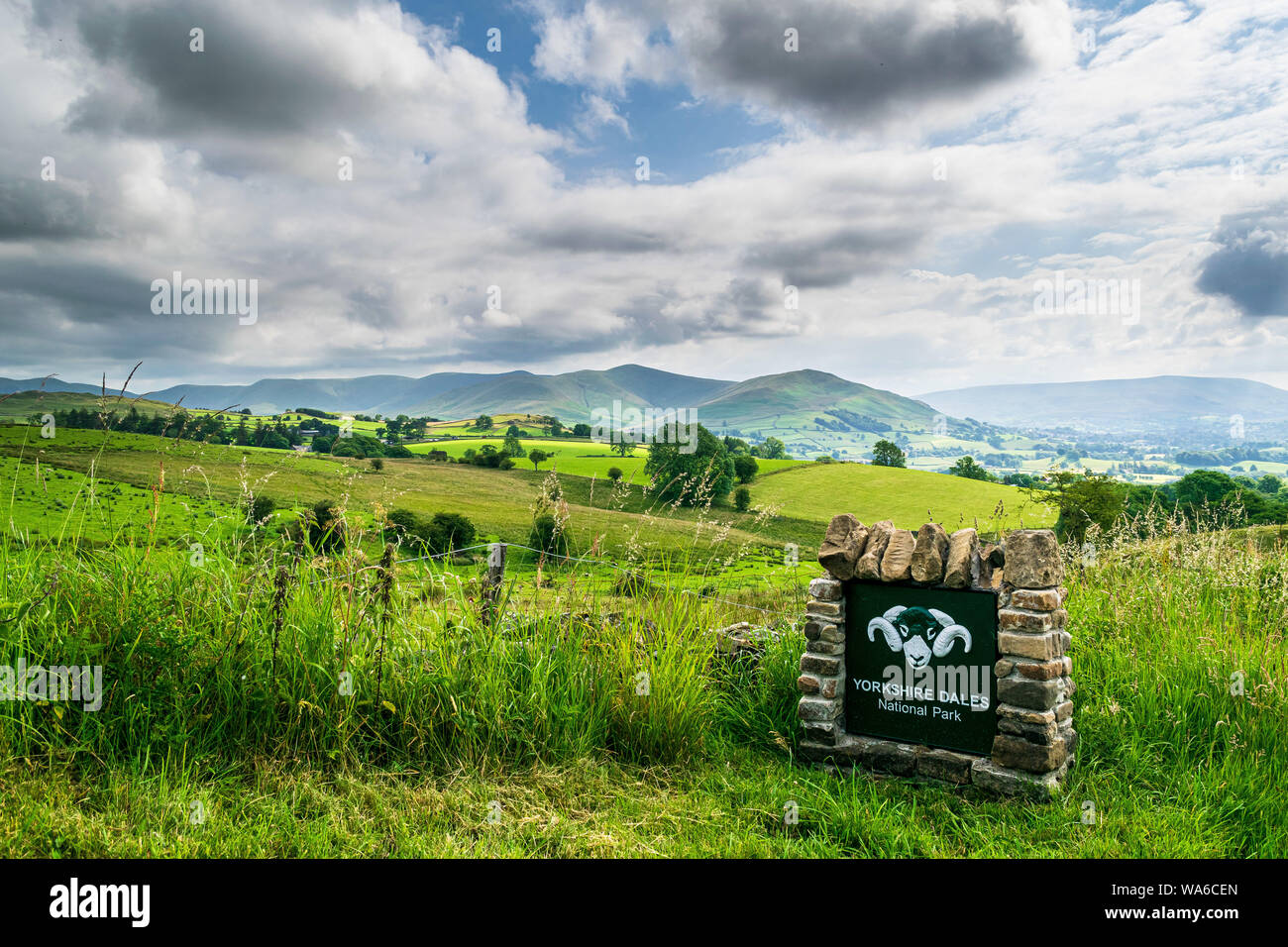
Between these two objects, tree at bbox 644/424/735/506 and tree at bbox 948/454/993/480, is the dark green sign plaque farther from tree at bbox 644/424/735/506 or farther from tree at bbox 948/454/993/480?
tree at bbox 948/454/993/480

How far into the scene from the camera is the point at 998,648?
14.4 ft

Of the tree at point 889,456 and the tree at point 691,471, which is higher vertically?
the tree at point 889,456

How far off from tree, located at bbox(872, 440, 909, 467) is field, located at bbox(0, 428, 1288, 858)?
5408cm

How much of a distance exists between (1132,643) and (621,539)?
14.3 ft

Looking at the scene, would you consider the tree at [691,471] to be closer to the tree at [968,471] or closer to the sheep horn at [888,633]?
the sheep horn at [888,633]

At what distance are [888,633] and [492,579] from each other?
304 centimetres

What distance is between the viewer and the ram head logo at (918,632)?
450 centimetres

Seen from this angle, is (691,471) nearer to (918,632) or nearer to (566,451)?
(918,632)

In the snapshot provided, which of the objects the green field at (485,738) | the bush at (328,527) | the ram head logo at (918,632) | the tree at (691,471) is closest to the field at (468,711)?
the green field at (485,738)

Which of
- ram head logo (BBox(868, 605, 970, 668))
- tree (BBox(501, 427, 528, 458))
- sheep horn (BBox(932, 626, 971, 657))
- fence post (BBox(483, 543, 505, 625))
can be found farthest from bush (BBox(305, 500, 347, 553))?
tree (BBox(501, 427, 528, 458))

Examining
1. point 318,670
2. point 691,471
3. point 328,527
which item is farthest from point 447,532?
point 318,670

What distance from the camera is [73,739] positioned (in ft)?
12.6

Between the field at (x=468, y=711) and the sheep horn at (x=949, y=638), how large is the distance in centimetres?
91

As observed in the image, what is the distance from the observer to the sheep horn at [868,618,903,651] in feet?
15.4
